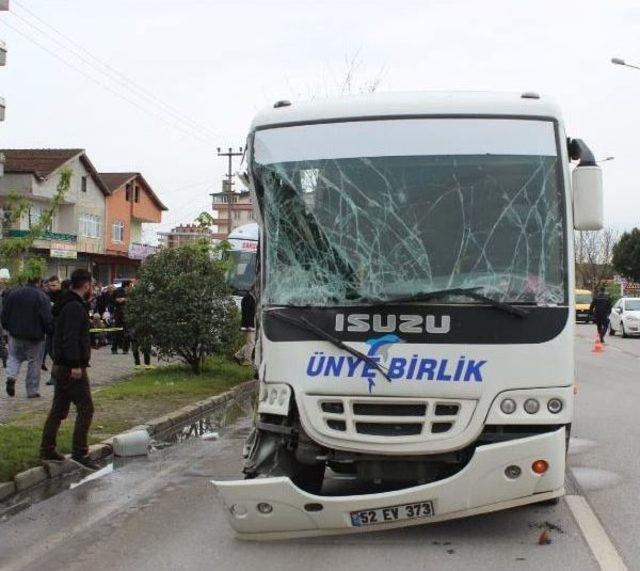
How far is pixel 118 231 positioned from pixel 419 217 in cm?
Result: 5774

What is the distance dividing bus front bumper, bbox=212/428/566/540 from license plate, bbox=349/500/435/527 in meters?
0.02

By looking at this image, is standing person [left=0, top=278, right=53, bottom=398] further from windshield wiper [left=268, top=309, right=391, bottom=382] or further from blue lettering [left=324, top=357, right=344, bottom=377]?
blue lettering [left=324, top=357, right=344, bottom=377]

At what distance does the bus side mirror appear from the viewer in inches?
235

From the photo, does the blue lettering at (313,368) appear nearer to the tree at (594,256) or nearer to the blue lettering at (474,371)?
the blue lettering at (474,371)

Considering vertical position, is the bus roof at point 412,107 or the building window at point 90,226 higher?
the building window at point 90,226

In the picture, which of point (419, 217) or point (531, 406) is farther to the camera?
point (419, 217)

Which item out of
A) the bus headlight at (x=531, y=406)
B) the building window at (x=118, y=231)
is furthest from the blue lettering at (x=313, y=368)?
the building window at (x=118, y=231)

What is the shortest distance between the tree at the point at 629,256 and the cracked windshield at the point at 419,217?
77557 millimetres

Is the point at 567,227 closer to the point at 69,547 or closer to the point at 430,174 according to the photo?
the point at 430,174

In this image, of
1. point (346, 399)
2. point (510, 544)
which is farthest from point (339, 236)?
point (510, 544)

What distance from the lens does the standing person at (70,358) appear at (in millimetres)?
8047

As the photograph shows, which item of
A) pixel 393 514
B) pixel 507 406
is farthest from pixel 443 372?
pixel 393 514

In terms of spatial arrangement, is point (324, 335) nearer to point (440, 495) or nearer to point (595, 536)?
point (440, 495)

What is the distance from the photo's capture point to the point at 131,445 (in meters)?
9.28
